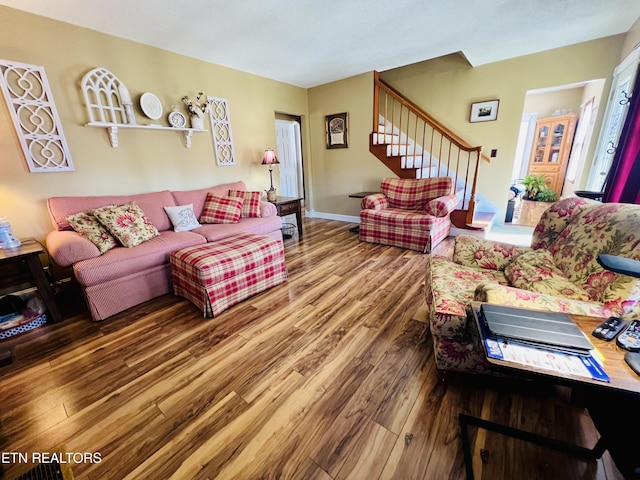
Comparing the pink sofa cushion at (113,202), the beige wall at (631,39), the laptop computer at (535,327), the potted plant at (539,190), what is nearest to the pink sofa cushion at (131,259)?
the pink sofa cushion at (113,202)

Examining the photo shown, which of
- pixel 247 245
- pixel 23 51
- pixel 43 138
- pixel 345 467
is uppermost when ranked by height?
pixel 23 51

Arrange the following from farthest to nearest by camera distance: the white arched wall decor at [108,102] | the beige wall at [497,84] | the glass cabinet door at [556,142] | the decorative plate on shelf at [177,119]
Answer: the glass cabinet door at [556,142], the beige wall at [497,84], the decorative plate on shelf at [177,119], the white arched wall decor at [108,102]

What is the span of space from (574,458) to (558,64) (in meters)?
4.48

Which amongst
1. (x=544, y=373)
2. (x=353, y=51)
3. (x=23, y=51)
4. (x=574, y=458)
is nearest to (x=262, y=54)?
(x=353, y=51)

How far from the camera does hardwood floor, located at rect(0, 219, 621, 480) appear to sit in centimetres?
106

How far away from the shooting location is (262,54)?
315 centimetres

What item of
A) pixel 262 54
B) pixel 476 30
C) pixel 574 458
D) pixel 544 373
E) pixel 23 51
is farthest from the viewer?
pixel 262 54

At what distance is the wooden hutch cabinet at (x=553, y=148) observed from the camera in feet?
17.6

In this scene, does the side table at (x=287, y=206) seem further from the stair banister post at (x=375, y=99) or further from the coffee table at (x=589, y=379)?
the coffee table at (x=589, y=379)

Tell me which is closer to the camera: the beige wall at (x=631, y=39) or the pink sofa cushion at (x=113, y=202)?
the pink sofa cushion at (x=113, y=202)

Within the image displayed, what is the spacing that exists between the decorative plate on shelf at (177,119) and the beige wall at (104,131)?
8 centimetres

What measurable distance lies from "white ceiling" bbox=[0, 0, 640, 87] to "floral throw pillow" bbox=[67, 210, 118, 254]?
5.46 feet

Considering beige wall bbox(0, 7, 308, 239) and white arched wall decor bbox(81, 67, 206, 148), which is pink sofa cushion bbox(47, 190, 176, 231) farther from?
white arched wall decor bbox(81, 67, 206, 148)

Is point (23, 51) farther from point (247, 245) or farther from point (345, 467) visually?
point (345, 467)
